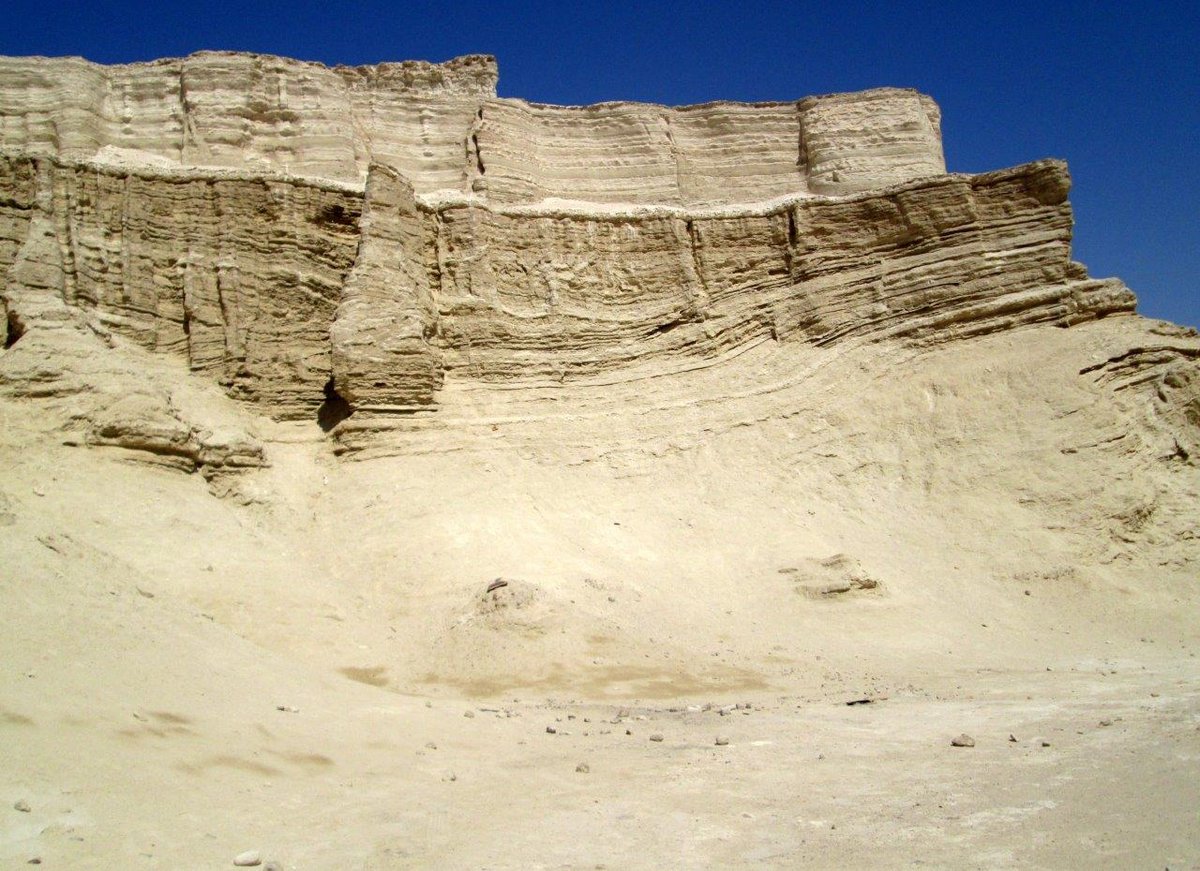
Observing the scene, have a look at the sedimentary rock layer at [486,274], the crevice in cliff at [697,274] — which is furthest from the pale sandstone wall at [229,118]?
the crevice in cliff at [697,274]

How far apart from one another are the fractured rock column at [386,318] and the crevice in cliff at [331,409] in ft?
2.24

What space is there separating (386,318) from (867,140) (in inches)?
636

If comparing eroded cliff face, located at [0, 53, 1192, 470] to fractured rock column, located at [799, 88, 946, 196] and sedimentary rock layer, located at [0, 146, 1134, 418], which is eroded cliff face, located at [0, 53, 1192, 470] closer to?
sedimentary rock layer, located at [0, 146, 1134, 418]

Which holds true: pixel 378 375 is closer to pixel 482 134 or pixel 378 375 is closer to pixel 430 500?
pixel 430 500

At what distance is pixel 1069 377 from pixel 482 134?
51.7ft

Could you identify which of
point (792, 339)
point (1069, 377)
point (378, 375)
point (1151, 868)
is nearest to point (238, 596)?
point (378, 375)

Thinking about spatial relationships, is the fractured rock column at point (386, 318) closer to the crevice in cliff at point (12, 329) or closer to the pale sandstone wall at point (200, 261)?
the pale sandstone wall at point (200, 261)

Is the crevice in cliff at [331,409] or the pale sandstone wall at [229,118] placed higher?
the pale sandstone wall at [229,118]

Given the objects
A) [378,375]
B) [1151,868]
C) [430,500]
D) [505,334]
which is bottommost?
[1151,868]

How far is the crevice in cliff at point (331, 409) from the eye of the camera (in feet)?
63.6

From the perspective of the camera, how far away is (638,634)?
1385 cm

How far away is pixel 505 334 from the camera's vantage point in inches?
830

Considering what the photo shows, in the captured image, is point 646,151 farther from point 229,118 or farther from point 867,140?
point 229,118

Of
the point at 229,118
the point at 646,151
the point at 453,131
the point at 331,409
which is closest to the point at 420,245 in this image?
the point at 331,409
